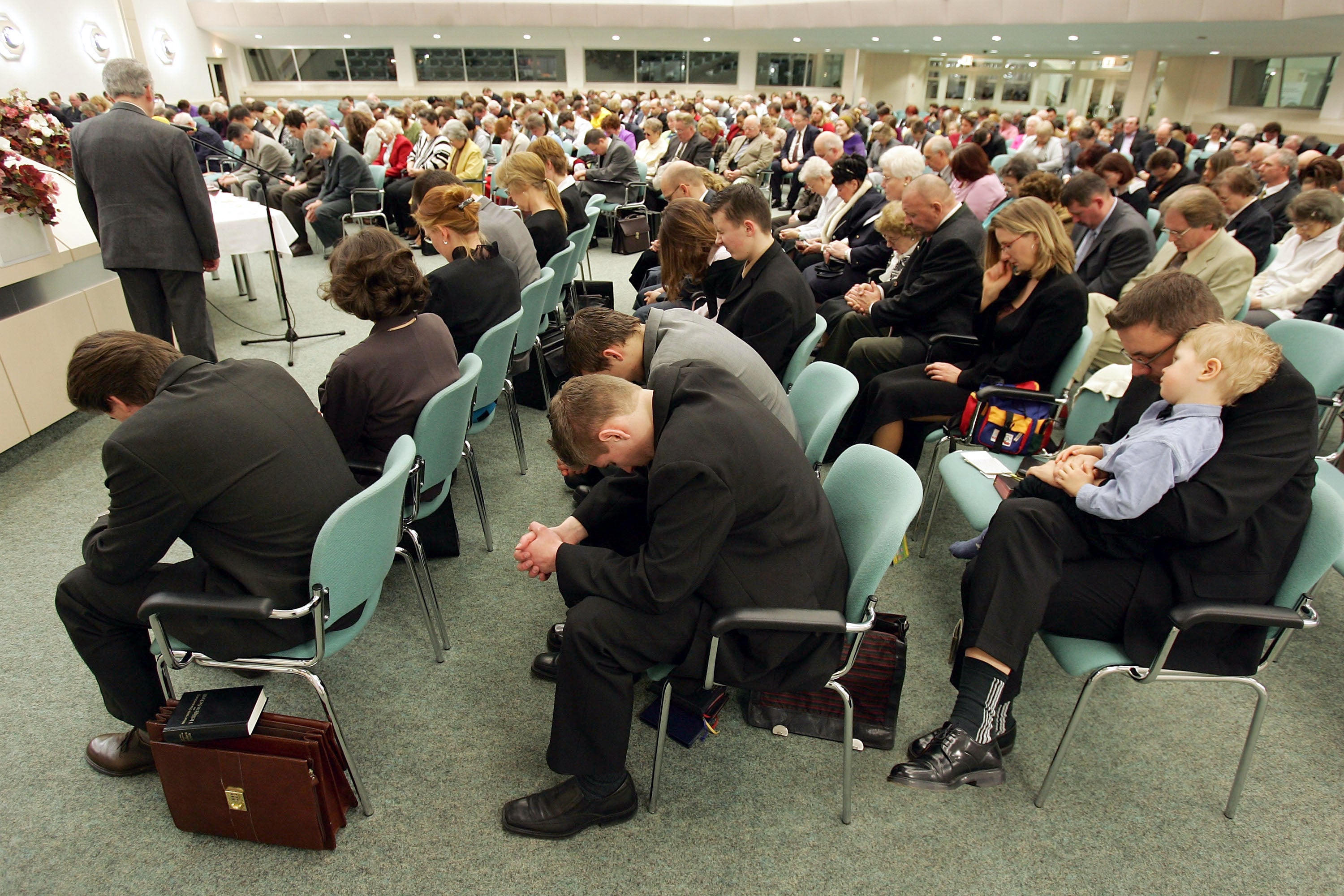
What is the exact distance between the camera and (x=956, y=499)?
2.32 m

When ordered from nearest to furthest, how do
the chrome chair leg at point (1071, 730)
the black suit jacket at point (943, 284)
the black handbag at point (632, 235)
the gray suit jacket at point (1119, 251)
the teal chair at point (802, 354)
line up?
1. the chrome chair leg at point (1071, 730)
2. the teal chair at point (802, 354)
3. the black suit jacket at point (943, 284)
4. the gray suit jacket at point (1119, 251)
5. the black handbag at point (632, 235)

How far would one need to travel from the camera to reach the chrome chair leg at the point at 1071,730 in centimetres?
166

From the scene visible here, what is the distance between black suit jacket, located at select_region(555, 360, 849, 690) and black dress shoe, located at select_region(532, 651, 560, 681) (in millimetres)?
576

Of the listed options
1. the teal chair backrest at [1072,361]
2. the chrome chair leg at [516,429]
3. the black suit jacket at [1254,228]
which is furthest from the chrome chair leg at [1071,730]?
the black suit jacket at [1254,228]

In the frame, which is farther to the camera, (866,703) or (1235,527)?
(866,703)

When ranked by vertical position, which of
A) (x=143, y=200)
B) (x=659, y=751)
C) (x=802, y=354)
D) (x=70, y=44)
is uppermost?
(x=70, y=44)

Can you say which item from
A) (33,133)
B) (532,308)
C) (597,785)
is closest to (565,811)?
(597,785)

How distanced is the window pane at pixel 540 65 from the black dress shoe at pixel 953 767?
26.6m

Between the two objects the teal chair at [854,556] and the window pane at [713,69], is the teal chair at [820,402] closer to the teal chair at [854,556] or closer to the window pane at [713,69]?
the teal chair at [854,556]

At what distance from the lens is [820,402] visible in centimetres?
225

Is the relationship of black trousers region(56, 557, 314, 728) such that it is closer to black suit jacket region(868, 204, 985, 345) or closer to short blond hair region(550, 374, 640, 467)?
short blond hair region(550, 374, 640, 467)

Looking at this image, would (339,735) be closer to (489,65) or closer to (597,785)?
(597,785)

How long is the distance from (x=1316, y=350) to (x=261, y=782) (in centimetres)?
351

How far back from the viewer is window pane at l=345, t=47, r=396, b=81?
24.0 m
